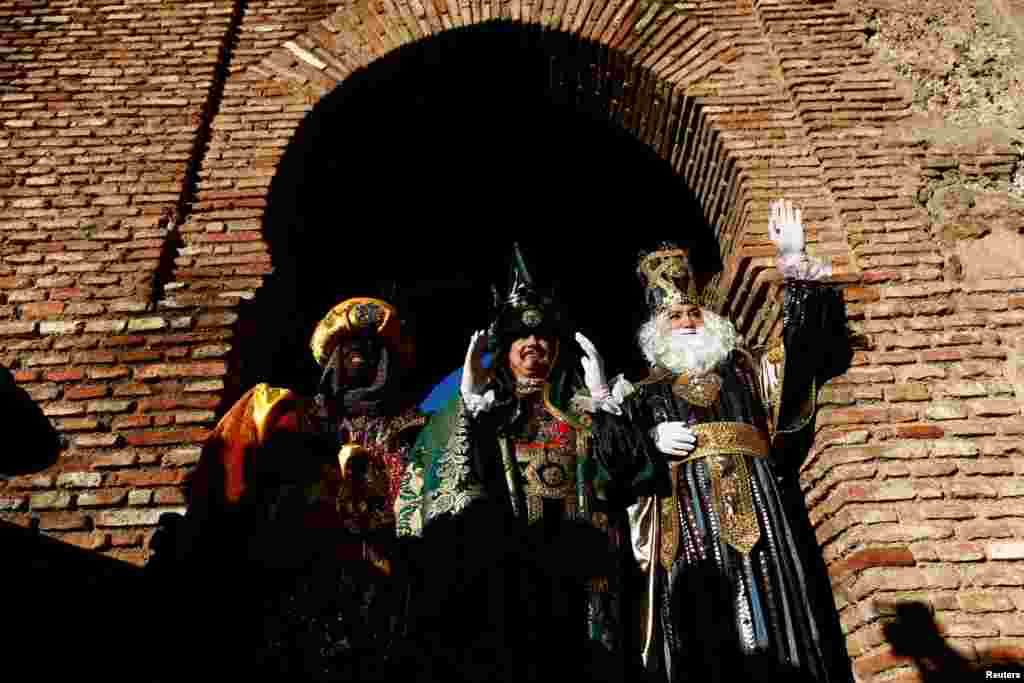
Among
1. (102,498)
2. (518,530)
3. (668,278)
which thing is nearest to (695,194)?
(668,278)

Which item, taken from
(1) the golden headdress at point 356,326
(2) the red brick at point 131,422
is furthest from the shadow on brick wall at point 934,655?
(2) the red brick at point 131,422

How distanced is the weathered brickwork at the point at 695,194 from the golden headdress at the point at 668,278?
237 millimetres

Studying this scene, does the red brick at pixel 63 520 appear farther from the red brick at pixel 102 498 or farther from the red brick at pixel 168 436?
the red brick at pixel 168 436

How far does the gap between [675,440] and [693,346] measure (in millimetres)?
671

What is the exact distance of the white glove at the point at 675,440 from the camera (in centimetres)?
398

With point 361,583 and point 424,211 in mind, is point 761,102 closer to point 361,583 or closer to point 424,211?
point 424,211

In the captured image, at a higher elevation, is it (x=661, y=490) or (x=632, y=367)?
(x=632, y=367)

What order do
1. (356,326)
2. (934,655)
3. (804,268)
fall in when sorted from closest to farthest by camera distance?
(934,655) < (804,268) < (356,326)

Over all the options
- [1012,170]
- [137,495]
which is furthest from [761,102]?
[137,495]

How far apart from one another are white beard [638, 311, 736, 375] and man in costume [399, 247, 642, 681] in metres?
0.37

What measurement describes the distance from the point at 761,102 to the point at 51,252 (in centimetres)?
434

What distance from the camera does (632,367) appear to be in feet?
25.7

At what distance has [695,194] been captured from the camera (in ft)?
→ 18.7

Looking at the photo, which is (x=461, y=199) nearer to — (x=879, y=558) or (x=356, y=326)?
(x=356, y=326)
